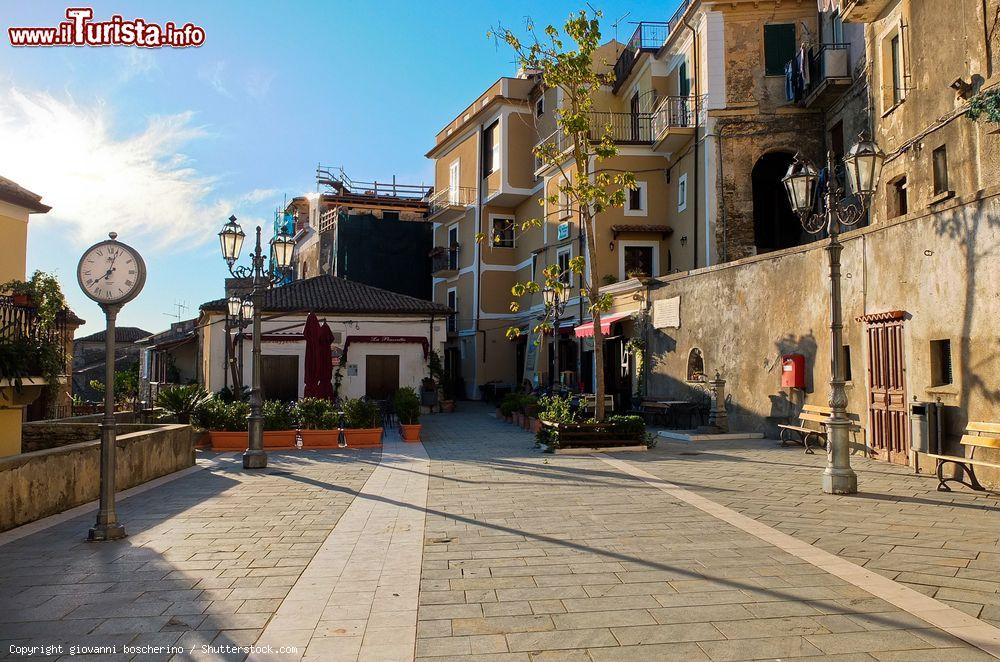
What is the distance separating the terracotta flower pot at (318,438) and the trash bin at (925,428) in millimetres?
10268

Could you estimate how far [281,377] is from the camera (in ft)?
81.2

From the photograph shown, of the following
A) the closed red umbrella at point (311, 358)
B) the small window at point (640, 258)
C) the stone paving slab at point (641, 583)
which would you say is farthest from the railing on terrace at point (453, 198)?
the stone paving slab at point (641, 583)

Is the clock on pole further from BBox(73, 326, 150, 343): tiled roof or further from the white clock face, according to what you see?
BBox(73, 326, 150, 343): tiled roof

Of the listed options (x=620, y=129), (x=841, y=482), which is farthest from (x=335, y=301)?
(x=841, y=482)

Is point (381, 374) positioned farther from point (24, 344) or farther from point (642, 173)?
point (24, 344)

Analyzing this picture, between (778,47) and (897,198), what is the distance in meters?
7.50

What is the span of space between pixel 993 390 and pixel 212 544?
9296 millimetres

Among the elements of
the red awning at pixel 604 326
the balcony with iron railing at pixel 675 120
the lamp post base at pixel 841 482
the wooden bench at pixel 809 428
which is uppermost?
the balcony with iron railing at pixel 675 120

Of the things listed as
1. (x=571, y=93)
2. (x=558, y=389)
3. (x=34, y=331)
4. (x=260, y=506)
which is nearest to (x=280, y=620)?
(x=260, y=506)

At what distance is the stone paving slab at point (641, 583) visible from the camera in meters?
4.02

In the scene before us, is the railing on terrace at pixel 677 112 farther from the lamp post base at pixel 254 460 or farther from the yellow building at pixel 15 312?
the yellow building at pixel 15 312

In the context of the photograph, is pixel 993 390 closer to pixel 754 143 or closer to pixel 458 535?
pixel 458 535

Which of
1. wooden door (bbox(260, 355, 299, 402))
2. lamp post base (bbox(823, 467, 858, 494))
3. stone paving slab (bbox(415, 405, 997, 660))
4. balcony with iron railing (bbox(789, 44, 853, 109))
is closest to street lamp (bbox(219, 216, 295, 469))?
stone paving slab (bbox(415, 405, 997, 660))

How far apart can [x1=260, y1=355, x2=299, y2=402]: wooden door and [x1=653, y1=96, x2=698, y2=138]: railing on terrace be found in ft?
48.1
